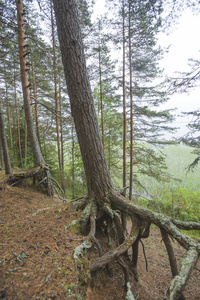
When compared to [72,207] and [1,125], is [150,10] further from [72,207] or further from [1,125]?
[1,125]

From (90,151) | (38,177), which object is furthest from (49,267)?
(38,177)

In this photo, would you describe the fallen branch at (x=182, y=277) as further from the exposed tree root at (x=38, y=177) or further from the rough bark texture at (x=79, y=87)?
the exposed tree root at (x=38, y=177)

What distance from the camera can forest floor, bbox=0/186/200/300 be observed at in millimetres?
1198

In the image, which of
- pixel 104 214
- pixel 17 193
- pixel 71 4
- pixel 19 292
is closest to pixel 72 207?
pixel 104 214

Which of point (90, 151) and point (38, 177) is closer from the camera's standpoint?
point (90, 151)

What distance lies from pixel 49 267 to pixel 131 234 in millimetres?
1267

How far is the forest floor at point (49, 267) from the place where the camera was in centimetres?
120

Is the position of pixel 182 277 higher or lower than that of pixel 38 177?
higher

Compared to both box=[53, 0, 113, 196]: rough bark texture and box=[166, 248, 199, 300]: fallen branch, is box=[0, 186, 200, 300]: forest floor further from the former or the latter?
box=[53, 0, 113, 196]: rough bark texture

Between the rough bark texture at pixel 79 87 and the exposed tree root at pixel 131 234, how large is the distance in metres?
0.55

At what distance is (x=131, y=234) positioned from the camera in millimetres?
2129

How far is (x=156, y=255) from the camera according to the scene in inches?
191

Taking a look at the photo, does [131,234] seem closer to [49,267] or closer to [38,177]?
[49,267]

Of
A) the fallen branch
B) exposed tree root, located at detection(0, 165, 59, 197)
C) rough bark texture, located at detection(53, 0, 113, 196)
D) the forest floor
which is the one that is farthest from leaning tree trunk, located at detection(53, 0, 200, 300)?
exposed tree root, located at detection(0, 165, 59, 197)
